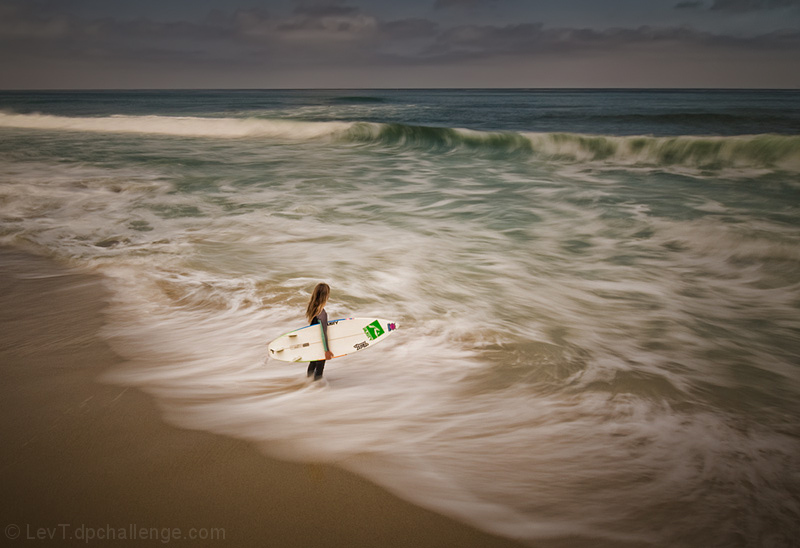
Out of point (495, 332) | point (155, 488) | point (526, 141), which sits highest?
point (526, 141)

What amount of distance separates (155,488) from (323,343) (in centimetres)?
105

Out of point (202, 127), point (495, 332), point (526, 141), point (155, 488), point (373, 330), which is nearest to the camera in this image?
point (155, 488)

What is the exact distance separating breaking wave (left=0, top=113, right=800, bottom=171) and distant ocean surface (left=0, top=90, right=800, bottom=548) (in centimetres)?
442

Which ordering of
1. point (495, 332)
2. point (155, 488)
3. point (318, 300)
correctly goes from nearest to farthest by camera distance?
1. point (155, 488)
2. point (318, 300)
3. point (495, 332)

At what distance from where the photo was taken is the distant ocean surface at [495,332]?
2.33 metres

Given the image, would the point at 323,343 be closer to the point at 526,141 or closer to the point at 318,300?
the point at 318,300

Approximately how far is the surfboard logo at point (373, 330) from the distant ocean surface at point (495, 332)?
1.05 feet

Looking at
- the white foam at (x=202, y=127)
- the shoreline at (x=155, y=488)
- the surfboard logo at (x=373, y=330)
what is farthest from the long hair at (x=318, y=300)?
the white foam at (x=202, y=127)

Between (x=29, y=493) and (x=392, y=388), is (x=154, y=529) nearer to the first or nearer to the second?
(x=29, y=493)

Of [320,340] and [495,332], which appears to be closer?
[320,340]

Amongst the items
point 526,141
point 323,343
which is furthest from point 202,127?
point 323,343

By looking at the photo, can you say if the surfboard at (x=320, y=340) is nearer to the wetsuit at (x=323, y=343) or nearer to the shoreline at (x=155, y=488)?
the wetsuit at (x=323, y=343)

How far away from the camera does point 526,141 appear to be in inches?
781

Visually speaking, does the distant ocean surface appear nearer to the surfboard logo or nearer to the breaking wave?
the surfboard logo
